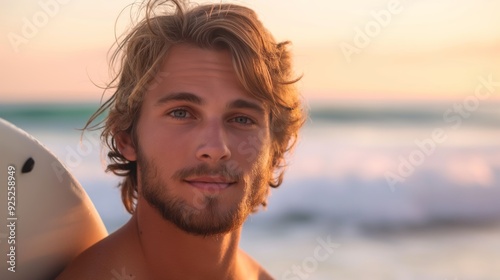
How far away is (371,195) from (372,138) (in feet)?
16.2

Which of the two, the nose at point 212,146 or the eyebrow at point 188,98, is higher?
the eyebrow at point 188,98

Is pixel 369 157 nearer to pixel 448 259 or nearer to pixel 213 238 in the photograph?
pixel 448 259

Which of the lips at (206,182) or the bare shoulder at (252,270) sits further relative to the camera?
the bare shoulder at (252,270)

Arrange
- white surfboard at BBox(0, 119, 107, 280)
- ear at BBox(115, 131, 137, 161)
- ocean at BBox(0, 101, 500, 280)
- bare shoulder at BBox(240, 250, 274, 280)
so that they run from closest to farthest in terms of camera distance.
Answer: white surfboard at BBox(0, 119, 107, 280), ear at BBox(115, 131, 137, 161), bare shoulder at BBox(240, 250, 274, 280), ocean at BBox(0, 101, 500, 280)

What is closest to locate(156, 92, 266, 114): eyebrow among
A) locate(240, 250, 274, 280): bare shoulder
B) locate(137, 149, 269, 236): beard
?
locate(137, 149, 269, 236): beard

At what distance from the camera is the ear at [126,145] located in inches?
139

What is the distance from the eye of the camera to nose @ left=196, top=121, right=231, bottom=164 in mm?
3111

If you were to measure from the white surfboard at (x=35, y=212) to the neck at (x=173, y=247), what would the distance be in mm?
232

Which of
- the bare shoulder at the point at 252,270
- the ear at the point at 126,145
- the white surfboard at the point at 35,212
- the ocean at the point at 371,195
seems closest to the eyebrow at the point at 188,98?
the ear at the point at 126,145

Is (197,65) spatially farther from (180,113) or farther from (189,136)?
(189,136)

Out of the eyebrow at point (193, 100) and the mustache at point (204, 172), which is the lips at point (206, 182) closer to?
the mustache at point (204, 172)

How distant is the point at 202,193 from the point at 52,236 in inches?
22.2

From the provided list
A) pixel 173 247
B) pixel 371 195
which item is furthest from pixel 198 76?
A: pixel 371 195

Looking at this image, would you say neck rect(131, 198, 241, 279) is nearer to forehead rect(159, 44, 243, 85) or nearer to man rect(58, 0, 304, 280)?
man rect(58, 0, 304, 280)
